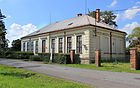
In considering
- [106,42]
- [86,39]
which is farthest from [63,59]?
[106,42]

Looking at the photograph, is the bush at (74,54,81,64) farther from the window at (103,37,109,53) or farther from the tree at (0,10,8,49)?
the tree at (0,10,8,49)

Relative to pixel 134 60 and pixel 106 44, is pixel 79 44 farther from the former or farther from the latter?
pixel 134 60

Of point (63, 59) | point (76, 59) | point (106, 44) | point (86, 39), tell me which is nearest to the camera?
point (63, 59)

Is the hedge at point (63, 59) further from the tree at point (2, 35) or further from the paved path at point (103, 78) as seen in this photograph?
the tree at point (2, 35)

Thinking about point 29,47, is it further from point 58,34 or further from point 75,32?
point 75,32

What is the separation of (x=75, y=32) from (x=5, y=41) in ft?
42.5

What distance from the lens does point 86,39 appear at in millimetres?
20672

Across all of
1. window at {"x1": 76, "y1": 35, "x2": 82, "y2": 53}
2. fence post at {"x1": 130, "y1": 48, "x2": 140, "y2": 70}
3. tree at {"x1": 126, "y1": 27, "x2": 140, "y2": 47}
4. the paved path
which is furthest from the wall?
tree at {"x1": 126, "y1": 27, "x2": 140, "y2": 47}

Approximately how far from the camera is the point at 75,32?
22.5 meters

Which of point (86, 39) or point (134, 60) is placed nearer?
point (134, 60)

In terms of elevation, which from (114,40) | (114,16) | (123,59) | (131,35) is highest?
(114,16)

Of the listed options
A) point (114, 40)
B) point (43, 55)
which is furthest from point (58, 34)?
point (114, 40)

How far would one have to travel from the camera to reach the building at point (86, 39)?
2064 centimetres

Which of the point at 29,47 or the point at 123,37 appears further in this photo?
the point at 29,47
